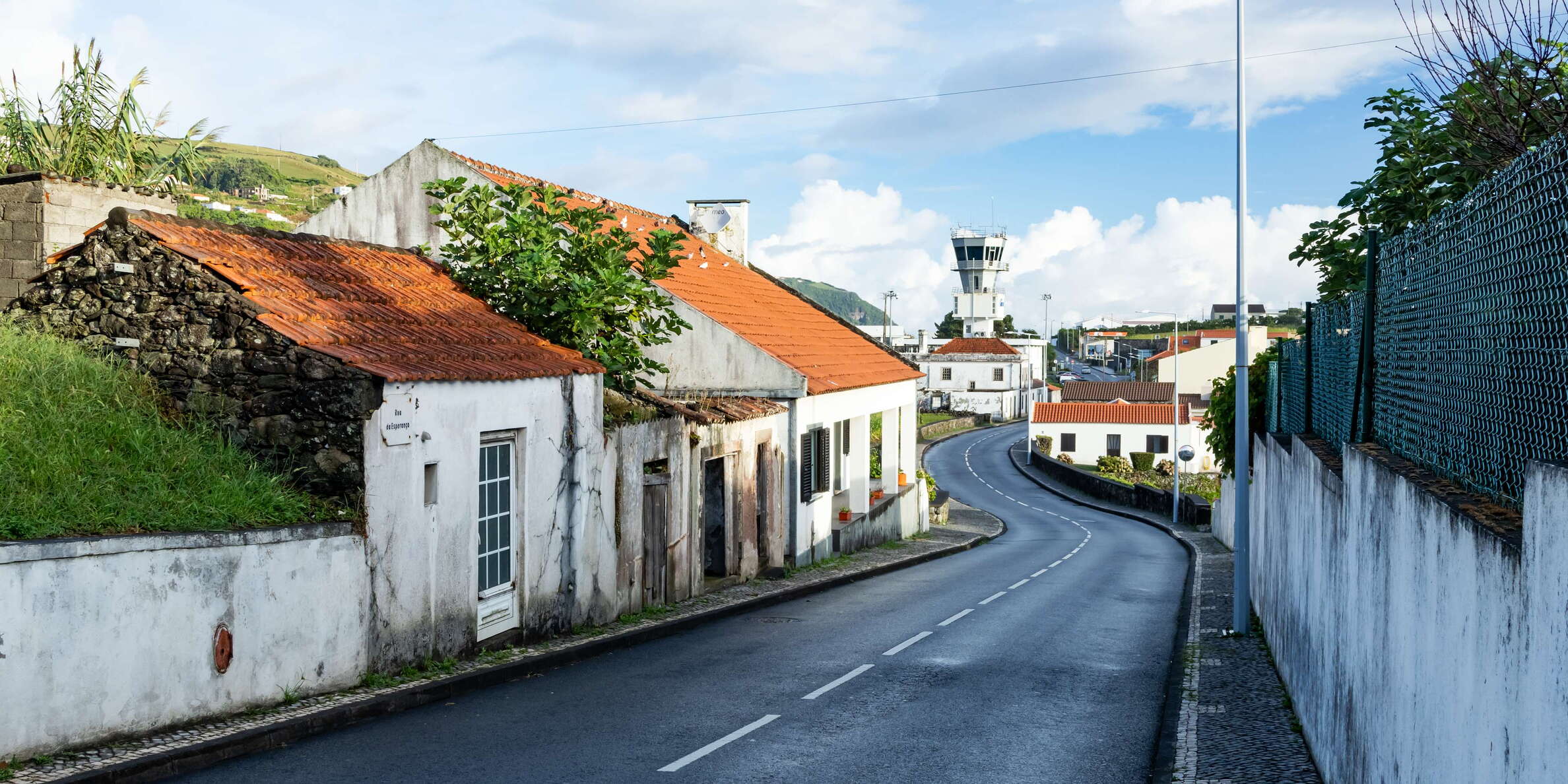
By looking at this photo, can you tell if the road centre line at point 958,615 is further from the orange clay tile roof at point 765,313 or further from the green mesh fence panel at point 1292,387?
the orange clay tile roof at point 765,313

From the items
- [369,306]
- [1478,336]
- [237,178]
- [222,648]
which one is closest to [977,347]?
[237,178]

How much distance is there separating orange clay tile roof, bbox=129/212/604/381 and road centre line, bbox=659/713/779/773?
443 centimetres

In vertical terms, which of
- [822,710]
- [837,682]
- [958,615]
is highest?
[822,710]

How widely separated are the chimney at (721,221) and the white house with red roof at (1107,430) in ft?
162

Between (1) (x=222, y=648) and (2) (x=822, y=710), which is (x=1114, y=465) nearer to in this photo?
(2) (x=822, y=710)

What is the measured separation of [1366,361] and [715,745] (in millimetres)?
5477

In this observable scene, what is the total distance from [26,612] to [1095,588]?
18452 millimetres

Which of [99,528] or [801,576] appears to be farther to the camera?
[801,576]

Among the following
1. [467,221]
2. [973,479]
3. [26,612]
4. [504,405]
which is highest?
[467,221]

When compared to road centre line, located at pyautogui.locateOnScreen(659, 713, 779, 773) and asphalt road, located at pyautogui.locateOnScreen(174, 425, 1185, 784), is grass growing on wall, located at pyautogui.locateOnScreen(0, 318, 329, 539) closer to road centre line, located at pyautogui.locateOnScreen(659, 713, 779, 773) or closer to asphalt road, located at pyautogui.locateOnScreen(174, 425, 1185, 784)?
asphalt road, located at pyautogui.locateOnScreen(174, 425, 1185, 784)

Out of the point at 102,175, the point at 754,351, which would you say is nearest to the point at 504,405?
the point at 102,175

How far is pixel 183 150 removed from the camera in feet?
48.7

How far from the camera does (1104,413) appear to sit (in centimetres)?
7981

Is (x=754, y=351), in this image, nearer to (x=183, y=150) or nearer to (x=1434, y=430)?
(x=183, y=150)
